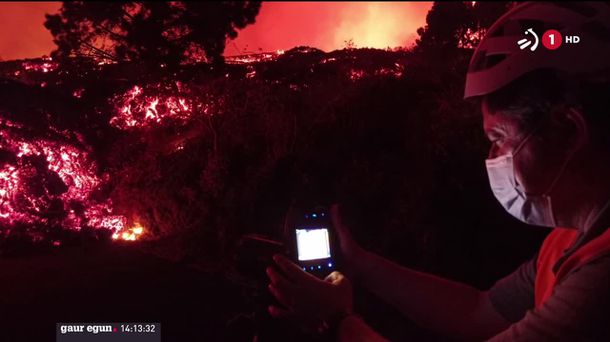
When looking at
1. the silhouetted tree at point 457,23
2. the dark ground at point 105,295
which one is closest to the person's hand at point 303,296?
the dark ground at point 105,295

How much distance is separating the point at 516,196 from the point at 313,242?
76cm

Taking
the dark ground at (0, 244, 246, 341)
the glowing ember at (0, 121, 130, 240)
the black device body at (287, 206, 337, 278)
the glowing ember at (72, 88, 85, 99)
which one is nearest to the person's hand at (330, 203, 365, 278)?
the black device body at (287, 206, 337, 278)

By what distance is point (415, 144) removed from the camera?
456cm

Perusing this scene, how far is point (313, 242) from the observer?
168 cm

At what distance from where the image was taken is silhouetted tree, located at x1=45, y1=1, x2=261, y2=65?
1.92m

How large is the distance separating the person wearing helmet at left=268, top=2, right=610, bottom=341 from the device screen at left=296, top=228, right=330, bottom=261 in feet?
0.52

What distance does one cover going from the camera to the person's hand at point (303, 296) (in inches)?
52.7

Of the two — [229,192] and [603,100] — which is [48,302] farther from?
[603,100]

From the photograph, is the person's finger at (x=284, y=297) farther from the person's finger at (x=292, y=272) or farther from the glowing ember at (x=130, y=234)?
the glowing ember at (x=130, y=234)

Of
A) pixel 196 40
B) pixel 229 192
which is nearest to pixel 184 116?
pixel 229 192

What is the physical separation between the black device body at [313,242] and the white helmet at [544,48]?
77 centimetres

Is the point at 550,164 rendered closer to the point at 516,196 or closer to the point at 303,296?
the point at 516,196

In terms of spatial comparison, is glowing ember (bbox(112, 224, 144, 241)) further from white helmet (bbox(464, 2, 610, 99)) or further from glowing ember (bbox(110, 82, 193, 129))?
white helmet (bbox(464, 2, 610, 99))

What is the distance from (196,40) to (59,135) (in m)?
2.93
